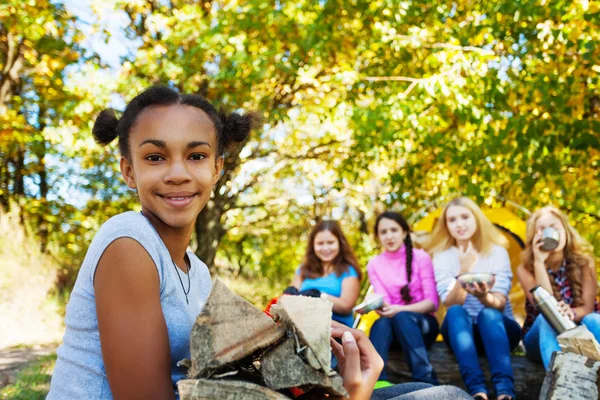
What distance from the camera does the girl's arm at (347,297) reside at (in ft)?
13.2

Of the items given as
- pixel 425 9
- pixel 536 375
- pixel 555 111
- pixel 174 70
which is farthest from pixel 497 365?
pixel 174 70

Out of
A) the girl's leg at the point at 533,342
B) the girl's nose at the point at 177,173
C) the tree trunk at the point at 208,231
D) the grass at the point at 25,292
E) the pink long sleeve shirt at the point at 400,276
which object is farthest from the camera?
the tree trunk at the point at 208,231

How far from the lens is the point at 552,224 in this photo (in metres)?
3.58

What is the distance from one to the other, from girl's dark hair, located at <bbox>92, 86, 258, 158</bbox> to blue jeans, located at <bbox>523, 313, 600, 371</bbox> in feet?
7.72

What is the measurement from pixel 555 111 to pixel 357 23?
114 inches

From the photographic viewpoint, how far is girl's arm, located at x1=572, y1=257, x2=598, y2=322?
3.35m

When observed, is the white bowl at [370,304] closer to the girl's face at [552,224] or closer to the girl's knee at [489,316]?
the girl's knee at [489,316]

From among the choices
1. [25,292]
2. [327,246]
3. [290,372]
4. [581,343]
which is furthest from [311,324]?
[25,292]

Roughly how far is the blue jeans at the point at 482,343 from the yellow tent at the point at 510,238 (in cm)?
113

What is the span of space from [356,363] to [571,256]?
9.87 ft

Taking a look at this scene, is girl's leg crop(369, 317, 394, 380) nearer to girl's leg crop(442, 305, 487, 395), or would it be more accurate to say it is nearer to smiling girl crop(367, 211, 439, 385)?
smiling girl crop(367, 211, 439, 385)

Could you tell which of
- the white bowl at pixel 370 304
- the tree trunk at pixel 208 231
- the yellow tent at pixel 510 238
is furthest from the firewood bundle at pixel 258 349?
the tree trunk at pixel 208 231

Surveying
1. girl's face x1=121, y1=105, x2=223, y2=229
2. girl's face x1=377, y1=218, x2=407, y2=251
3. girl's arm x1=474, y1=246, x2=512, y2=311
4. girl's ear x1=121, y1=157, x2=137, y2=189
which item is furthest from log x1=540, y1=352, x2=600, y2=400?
girl's face x1=377, y1=218, x2=407, y2=251

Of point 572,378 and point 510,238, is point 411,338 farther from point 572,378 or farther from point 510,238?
point 510,238
